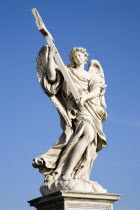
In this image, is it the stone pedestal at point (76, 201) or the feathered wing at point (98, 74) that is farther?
the feathered wing at point (98, 74)

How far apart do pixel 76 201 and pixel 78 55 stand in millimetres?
3438

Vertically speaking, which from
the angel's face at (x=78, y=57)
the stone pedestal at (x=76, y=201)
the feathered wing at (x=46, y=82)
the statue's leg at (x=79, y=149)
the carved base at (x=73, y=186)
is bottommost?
the stone pedestal at (x=76, y=201)

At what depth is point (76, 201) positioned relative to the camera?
384 inches

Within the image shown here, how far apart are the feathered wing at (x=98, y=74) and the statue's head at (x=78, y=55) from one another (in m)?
0.34

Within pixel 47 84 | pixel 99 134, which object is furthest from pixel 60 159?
pixel 47 84

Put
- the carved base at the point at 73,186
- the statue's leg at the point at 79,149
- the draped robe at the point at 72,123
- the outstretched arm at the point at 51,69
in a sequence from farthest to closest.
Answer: the outstretched arm at the point at 51,69
the draped robe at the point at 72,123
the statue's leg at the point at 79,149
the carved base at the point at 73,186

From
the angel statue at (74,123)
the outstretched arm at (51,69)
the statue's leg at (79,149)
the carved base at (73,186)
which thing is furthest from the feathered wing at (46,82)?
the carved base at (73,186)

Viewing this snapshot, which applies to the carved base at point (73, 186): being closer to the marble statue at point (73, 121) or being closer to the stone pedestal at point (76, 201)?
the marble statue at point (73, 121)

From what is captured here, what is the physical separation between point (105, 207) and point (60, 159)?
55.3 inches

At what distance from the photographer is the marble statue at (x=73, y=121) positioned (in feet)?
33.6

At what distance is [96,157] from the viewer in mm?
10828

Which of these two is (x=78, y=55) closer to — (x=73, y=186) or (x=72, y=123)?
(x=72, y=123)

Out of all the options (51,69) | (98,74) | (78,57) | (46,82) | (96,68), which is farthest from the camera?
(96,68)

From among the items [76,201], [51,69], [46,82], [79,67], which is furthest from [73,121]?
[76,201]
